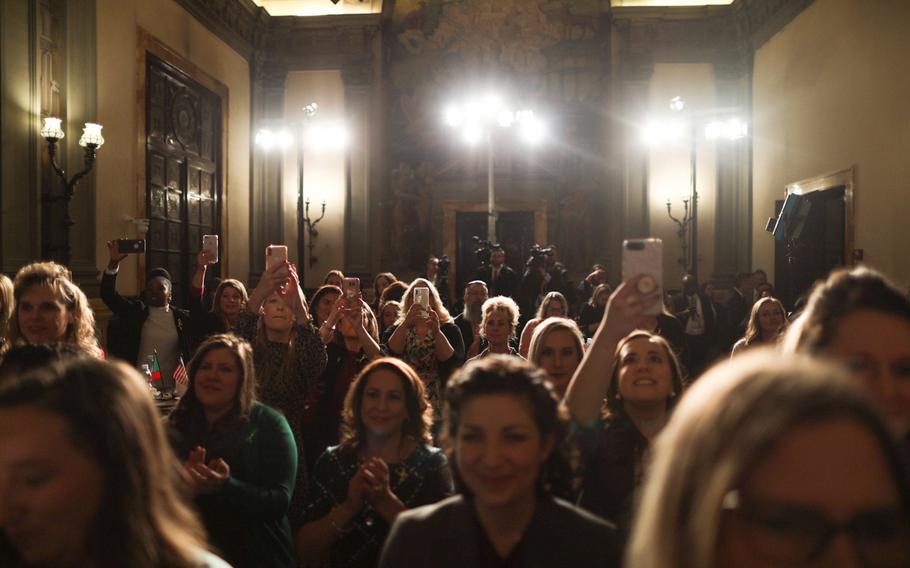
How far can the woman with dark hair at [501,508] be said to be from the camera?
2.19 metres

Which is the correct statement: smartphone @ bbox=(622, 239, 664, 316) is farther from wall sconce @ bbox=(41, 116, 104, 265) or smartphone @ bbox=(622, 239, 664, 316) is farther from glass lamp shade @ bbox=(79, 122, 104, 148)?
glass lamp shade @ bbox=(79, 122, 104, 148)

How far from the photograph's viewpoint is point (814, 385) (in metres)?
1.19

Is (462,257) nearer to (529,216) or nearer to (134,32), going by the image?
(529,216)

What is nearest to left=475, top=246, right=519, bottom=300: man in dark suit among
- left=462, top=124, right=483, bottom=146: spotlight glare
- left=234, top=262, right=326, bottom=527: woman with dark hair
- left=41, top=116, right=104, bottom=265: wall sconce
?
left=41, top=116, right=104, bottom=265: wall sconce

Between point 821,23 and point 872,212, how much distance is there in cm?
366

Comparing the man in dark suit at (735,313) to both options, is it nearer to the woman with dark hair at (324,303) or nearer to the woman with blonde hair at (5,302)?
the woman with dark hair at (324,303)

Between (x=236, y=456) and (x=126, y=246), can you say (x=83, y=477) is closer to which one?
(x=236, y=456)

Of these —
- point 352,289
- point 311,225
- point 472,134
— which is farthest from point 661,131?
point 352,289

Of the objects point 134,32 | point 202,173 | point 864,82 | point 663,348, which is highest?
point 134,32

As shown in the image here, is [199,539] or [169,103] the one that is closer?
[199,539]

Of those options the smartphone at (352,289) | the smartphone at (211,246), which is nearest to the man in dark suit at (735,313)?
the smartphone at (352,289)

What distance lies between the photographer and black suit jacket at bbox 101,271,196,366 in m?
6.81

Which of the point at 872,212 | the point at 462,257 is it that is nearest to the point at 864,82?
the point at 872,212

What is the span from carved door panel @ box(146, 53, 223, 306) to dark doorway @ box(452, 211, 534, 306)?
566 cm
